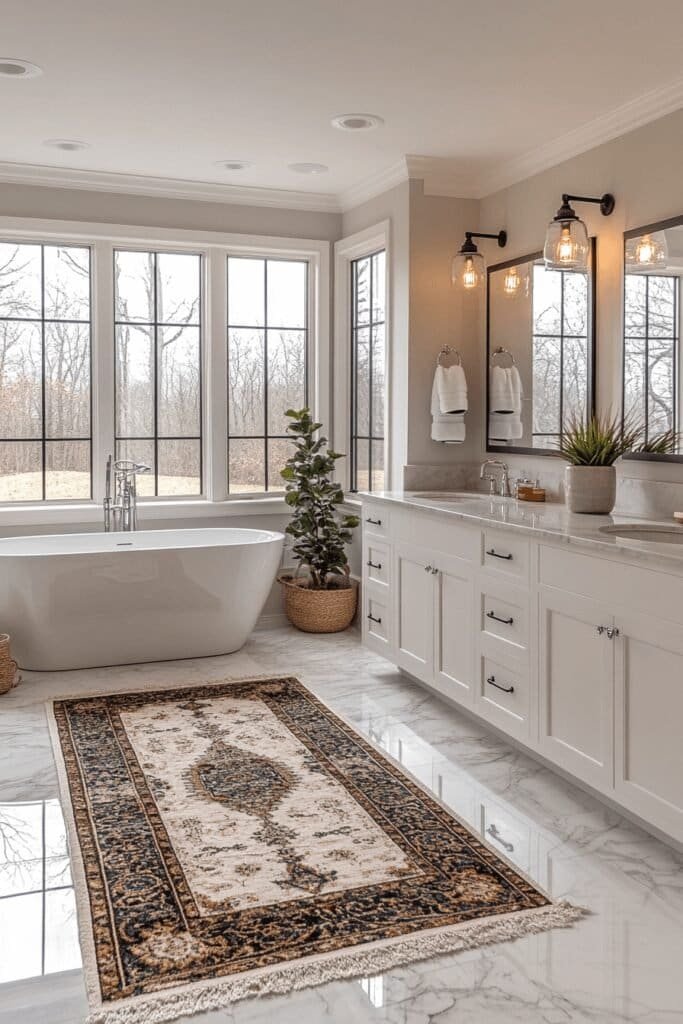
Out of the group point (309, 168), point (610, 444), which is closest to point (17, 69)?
point (309, 168)

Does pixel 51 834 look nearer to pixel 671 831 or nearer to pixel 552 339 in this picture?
pixel 671 831

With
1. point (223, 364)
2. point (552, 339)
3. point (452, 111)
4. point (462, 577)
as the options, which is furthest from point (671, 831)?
point (223, 364)

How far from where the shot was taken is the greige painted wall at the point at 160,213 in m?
5.00

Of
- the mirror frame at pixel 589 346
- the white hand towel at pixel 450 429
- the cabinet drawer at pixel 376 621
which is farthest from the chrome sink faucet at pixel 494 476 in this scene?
the cabinet drawer at pixel 376 621

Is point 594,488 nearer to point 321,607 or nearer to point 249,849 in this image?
point 249,849

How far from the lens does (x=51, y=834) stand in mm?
2783

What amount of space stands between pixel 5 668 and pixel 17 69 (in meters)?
2.43

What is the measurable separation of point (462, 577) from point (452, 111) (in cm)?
193

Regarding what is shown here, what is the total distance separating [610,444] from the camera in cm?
357

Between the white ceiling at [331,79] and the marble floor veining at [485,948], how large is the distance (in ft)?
8.18

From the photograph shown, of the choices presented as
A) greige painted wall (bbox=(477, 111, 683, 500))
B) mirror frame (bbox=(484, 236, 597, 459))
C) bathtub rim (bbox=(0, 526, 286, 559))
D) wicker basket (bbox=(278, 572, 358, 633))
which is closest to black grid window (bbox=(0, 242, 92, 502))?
bathtub rim (bbox=(0, 526, 286, 559))

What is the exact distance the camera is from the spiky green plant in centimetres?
355

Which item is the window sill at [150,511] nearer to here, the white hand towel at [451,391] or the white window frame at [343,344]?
the white window frame at [343,344]

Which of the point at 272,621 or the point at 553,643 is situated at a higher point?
the point at 553,643
